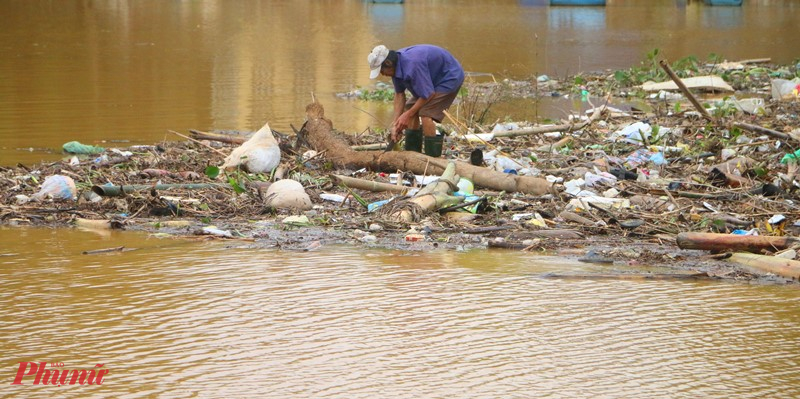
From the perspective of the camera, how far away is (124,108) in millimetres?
13383

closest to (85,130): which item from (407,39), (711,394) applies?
(711,394)

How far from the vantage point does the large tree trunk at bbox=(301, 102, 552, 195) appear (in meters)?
7.73

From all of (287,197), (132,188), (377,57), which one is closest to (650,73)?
(377,57)

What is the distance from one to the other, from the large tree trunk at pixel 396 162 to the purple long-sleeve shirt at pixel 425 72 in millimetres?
553

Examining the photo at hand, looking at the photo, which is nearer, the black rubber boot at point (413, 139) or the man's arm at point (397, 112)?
the man's arm at point (397, 112)

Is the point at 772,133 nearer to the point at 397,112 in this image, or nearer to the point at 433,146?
the point at 433,146

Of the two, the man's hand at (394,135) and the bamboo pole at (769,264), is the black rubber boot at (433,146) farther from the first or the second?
the bamboo pole at (769,264)

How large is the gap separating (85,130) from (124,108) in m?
1.90

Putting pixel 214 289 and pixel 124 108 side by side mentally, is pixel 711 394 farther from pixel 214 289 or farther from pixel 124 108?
pixel 124 108

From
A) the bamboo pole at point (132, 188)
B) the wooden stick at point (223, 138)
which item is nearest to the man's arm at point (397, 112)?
the bamboo pole at point (132, 188)

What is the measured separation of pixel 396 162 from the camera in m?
8.47

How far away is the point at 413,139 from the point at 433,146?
243mm

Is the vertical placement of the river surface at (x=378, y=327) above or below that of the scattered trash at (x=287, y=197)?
below

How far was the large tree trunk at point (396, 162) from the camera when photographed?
773 centimetres
